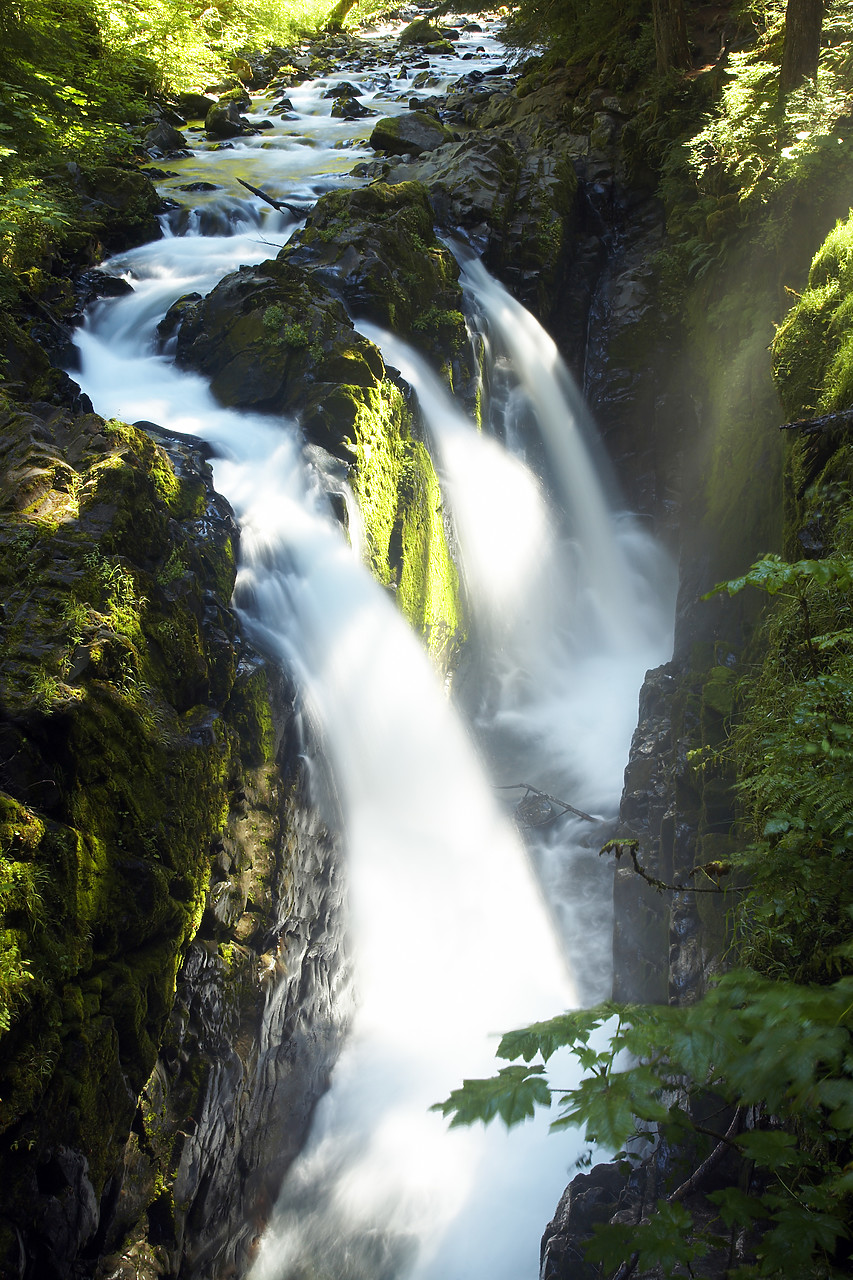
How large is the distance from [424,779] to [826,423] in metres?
4.66

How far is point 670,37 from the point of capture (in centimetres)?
1234

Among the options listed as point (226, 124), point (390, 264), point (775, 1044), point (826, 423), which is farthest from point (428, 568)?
point (226, 124)

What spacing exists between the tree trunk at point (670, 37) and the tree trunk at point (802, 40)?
15.4 ft

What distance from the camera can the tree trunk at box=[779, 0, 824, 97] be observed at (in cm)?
819

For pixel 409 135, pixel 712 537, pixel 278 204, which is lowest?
pixel 712 537

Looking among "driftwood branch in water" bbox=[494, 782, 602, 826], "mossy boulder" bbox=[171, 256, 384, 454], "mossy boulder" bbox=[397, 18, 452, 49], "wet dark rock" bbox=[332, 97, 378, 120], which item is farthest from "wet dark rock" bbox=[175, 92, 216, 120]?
"driftwood branch in water" bbox=[494, 782, 602, 826]

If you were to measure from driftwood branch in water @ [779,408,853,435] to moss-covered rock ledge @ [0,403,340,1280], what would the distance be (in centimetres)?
372

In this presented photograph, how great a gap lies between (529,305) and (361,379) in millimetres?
5906

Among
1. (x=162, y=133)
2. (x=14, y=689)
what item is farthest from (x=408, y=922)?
(x=162, y=133)

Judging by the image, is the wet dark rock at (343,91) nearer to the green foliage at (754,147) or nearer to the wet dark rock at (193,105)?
the wet dark rock at (193,105)

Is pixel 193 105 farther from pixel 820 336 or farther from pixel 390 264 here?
pixel 820 336

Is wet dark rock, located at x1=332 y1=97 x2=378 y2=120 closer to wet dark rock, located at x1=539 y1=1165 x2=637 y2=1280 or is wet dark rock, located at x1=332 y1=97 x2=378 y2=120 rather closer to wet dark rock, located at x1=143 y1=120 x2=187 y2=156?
wet dark rock, located at x1=143 y1=120 x2=187 y2=156

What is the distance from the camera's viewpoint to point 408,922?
633 cm

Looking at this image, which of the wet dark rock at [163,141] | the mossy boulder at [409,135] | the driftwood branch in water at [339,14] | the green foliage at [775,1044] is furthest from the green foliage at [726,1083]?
the driftwood branch in water at [339,14]
